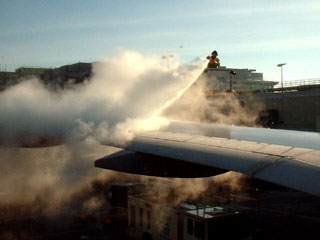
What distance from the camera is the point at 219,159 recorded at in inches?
385

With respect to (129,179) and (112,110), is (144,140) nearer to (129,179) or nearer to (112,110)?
(112,110)

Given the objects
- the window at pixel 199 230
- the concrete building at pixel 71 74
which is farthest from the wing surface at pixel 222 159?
the concrete building at pixel 71 74

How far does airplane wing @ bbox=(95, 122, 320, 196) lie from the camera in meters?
7.68

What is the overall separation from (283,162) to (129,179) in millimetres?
20690

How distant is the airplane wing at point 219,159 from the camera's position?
25.2 ft

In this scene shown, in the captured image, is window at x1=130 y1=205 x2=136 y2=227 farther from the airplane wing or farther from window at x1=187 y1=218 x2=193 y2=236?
window at x1=187 y1=218 x2=193 y2=236

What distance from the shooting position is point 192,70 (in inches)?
790

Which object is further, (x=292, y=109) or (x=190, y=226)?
(x=292, y=109)

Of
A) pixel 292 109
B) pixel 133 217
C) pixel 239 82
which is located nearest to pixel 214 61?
pixel 133 217

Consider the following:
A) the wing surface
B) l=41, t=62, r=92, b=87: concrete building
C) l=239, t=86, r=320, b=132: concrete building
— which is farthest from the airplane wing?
l=239, t=86, r=320, b=132: concrete building

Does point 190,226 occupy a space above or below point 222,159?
below

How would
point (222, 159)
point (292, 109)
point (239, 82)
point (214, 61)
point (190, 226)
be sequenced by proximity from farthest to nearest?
point (239, 82) < point (292, 109) < point (214, 61) < point (190, 226) < point (222, 159)

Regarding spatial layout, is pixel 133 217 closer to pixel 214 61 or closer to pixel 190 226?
pixel 190 226

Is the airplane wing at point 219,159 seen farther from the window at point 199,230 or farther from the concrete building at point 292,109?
the concrete building at point 292,109
